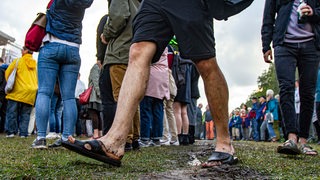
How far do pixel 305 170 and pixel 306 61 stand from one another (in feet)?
6.02

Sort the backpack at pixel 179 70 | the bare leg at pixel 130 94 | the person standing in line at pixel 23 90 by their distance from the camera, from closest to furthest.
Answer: the bare leg at pixel 130 94, the backpack at pixel 179 70, the person standing in line at pixel 23 90

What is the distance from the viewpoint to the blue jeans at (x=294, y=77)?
4164 millimetres

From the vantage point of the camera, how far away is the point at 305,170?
9.16 ft

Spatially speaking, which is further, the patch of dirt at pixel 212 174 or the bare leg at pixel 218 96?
the bare leg at pixel 218 96

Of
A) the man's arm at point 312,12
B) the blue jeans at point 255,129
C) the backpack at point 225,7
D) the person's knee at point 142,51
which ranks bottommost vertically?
the blue jeans at point 255,129

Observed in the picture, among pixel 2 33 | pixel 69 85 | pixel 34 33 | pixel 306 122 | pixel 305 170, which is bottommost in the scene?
pixel 305 170

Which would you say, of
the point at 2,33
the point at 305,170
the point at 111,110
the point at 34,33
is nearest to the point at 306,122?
the point at 305,170

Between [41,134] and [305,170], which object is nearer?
[305,170]

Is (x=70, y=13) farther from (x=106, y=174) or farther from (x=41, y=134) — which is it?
(x=106, y=174)

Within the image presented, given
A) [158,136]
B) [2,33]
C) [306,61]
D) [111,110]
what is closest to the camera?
[306,61]

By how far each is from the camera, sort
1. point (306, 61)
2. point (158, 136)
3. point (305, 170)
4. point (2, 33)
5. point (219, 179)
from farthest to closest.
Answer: point (2, 33), point (158, 136), point (306, 61), point (305, 170), point (219, 179)

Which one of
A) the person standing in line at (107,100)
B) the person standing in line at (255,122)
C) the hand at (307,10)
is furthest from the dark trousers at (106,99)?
the person standing in line at (255,122)

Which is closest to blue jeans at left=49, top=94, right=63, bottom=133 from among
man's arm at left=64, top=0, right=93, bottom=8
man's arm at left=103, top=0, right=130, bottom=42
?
man's arm at left=64, top=0, right=93, bottom=8

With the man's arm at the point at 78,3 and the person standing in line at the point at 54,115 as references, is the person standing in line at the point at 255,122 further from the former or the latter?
the man's arm at the point at 78,3
